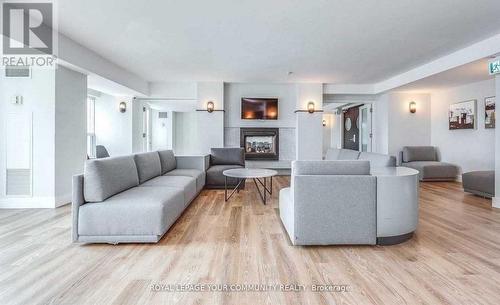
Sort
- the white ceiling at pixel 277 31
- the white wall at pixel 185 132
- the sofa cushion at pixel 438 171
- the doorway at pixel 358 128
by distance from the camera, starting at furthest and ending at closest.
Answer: the white wall at pixel 185 132 → the doorway at pixel 358 128 → the sofa cushion at pixel 438 171 → the white ceiling at pixel 277 31

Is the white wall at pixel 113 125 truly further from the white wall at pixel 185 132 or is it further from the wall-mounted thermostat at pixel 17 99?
the white wall at pixel 185 132

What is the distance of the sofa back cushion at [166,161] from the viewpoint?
4471 mm

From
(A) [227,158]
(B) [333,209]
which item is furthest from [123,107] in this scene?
(B) [333,209]

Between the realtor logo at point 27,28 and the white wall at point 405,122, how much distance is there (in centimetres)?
728

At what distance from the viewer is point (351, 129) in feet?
31.0

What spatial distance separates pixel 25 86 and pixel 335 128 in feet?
34.1

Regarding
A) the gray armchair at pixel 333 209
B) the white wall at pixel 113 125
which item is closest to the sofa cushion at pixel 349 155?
the gray armchair at pixel 333 209

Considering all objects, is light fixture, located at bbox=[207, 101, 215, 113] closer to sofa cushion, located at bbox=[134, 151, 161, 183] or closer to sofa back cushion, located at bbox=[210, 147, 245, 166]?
sofa back cushion, located at bbox=[210, 147, 245, 166]

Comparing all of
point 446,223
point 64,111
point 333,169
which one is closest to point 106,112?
point 64,111

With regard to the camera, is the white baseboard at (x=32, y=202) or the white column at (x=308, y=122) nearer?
the white baseboard at (x=32, y=202)

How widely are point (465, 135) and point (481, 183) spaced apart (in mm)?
2108

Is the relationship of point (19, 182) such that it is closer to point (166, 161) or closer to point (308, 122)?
point (166, 161)

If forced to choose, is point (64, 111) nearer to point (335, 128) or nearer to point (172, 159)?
point (172, 159)

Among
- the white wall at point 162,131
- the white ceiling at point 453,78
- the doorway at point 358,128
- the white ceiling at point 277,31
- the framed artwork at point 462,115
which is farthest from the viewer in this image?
the white wall at point 162,131
